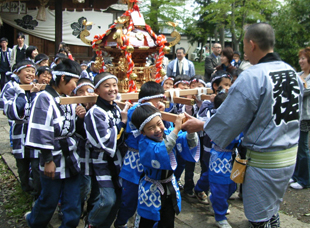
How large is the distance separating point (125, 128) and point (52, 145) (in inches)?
29.0

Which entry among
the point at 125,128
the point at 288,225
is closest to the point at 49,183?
the point at 125,128

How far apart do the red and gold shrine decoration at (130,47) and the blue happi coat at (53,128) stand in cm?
115

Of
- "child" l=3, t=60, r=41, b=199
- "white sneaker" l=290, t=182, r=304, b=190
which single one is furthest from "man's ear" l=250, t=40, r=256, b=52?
"white sneaker" l=290, t=182, r=304, b=190

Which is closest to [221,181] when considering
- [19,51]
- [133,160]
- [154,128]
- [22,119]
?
[133,160]

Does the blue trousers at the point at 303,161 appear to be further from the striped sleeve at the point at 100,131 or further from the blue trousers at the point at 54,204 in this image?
the blue trousers at the point at 54,204

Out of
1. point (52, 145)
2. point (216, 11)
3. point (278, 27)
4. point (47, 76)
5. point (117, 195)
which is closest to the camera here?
point (52, 145)

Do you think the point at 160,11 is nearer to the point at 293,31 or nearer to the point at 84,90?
the point at 293,31

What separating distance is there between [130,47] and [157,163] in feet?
5.81

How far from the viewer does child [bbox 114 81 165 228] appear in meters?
2.99

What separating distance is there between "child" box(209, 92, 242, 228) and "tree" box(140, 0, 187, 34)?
15.5 metres

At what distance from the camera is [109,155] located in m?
2.97

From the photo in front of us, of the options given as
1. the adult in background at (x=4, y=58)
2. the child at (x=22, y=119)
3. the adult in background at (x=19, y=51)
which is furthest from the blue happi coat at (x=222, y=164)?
the adult in background at (x=4, y=58)

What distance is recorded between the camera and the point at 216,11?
16.7 meters

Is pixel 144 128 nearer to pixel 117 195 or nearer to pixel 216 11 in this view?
pixel 117 195
